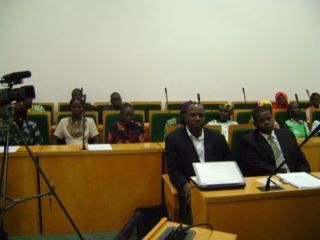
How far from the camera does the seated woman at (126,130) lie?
357 centimetres

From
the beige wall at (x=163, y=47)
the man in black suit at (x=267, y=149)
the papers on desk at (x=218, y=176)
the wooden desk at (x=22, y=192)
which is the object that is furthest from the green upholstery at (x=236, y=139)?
the beige wall at (x=163, y=47)

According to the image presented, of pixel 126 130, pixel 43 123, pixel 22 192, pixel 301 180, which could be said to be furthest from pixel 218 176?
pixel 43 123

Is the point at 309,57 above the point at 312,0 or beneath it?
beneath

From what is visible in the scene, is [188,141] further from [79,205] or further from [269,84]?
[269,84]

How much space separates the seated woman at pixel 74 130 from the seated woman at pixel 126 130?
266 mm

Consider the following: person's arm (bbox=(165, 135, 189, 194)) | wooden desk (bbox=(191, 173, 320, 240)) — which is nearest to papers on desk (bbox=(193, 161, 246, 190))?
wooden desk (bbox=(191, 173, 320, 240))

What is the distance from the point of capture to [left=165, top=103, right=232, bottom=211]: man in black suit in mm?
2516

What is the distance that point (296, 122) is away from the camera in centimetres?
426

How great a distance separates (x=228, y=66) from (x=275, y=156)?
4.28m

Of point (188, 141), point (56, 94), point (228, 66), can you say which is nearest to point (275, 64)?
point (228, 66)

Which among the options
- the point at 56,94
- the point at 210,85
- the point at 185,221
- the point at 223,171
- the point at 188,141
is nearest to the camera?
the point at 223,171

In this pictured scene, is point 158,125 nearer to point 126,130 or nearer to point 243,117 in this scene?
point 126,130

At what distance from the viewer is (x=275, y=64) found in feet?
22.7

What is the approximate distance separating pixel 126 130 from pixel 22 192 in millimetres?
1299
